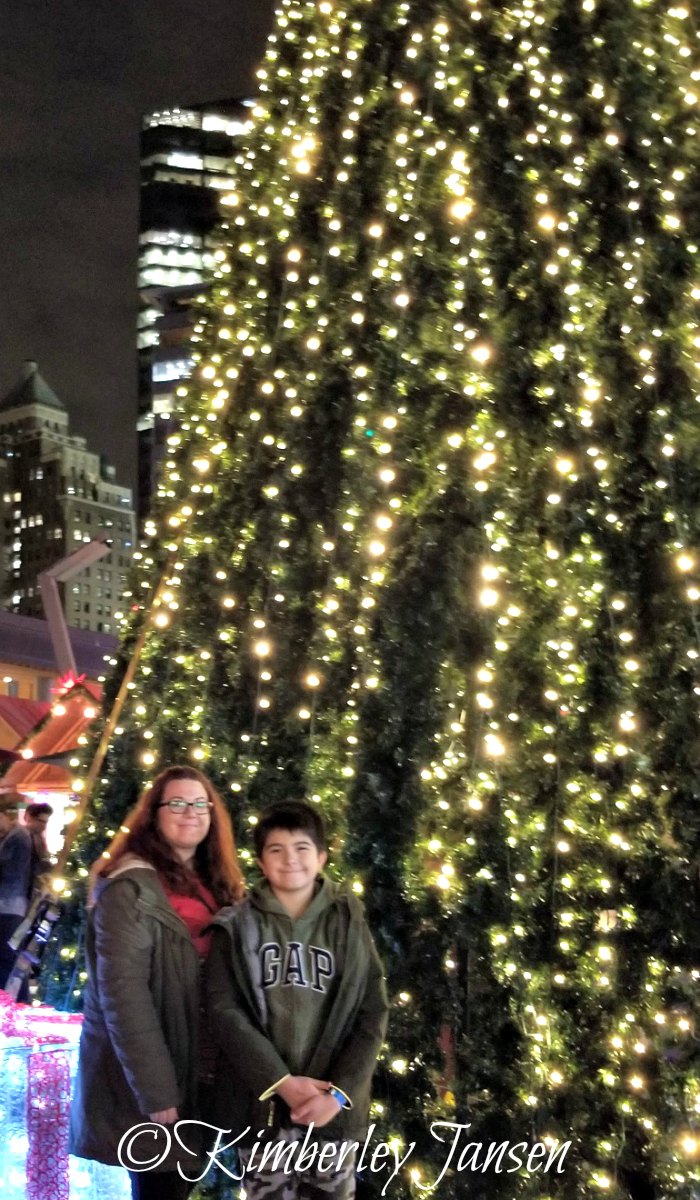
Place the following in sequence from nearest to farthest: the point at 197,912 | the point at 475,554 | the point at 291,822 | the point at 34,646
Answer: the point at 291,822, the point at 197,912, the point at 475,554, the point at 34,646

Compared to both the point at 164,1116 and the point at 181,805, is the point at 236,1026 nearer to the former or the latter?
the point at 164,1116

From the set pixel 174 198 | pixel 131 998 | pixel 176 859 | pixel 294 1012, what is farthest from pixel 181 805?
pixel 174 198

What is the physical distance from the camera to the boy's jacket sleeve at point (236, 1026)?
304 centimetres

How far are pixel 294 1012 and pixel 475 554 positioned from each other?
204cm

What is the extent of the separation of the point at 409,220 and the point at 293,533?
4.41 ft

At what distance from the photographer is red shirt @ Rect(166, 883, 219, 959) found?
11.5 feet

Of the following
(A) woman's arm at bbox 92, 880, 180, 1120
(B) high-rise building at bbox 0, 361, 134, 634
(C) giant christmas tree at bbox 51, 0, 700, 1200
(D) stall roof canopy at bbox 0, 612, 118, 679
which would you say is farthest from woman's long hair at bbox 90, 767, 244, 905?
(B) high-rise building at bbox 0, 361, 134, 634

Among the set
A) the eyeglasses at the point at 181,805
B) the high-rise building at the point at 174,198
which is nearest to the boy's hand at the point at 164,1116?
the eyeglasses at the point at 181,805

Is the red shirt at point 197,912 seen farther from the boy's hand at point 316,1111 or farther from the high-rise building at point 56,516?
the high-rise building at point 56,516

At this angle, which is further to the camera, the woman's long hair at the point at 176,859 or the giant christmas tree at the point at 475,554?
the giant christmas tree at the point at 475,554

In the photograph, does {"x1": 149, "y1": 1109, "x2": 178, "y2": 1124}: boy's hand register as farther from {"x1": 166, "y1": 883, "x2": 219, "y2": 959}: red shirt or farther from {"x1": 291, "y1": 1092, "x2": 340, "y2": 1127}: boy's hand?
{"x1": 166, "y1": 883, "x2": 219, "y2": 959}: red shirt

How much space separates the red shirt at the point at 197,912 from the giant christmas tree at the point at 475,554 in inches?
38.0

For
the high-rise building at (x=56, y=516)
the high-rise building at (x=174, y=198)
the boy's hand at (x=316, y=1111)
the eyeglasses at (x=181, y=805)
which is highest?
the high-rise building at (x=174, y=198)

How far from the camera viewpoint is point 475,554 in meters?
4.69
